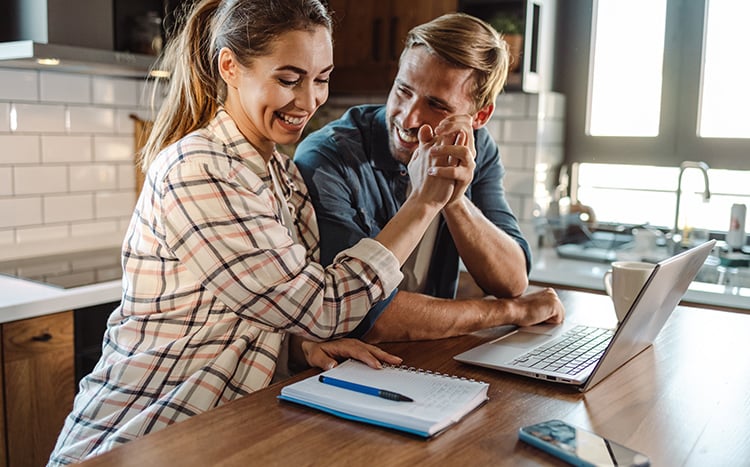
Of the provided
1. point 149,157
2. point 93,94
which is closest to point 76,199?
point 93,94

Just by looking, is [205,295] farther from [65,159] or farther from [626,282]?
[65,159]

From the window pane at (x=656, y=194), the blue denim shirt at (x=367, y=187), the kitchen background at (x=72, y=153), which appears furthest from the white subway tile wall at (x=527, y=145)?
the blue denim shirt at (x=367, y=187)

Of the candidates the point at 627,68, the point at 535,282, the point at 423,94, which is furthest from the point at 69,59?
the point at 627,68

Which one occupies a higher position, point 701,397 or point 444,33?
point 444,33

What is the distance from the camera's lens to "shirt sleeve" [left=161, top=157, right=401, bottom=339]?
1.17 meters

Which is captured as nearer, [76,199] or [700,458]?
[700,458]

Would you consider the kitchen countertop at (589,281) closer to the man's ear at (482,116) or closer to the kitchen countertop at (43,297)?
the man's ear at (482,116)

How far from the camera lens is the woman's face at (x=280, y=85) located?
1.27m

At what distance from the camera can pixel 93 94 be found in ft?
8.89

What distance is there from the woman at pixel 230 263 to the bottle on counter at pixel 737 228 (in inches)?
73.2

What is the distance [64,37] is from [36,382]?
1.03 meters

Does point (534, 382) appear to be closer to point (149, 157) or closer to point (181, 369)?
point (181, 369)

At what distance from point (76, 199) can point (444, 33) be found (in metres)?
1.66

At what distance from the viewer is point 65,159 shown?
2637 mm
